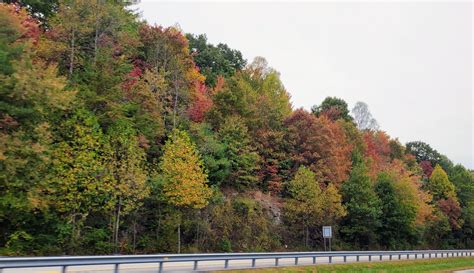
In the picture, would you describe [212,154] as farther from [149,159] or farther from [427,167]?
[427,167]

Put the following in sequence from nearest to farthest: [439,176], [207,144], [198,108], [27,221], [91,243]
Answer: [27,221]
[91,243]
[207,144]
[198,108]
[439,176]

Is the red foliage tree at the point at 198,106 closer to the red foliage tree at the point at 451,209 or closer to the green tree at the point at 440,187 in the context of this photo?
the red foliage tree at the point at 451,209

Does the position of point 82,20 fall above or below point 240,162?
above

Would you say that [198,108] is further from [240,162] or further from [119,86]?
[119,86]

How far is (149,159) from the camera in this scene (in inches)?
1481

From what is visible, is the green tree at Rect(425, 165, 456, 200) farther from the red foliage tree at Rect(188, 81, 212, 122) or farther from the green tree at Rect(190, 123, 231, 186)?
the green tree at Rect(190, 123, 231, 186)

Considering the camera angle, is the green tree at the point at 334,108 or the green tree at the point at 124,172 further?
the green tree at the point at 334,108

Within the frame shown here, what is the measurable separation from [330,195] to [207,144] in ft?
48.0

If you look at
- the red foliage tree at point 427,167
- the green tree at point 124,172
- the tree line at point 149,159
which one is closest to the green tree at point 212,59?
the tree line at point 149,159

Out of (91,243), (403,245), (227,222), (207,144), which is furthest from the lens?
(403,245)

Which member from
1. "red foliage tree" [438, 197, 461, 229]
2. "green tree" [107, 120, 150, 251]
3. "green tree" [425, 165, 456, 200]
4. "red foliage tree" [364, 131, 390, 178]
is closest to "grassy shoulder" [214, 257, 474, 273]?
"green tree" [107, 120, 150, 251]

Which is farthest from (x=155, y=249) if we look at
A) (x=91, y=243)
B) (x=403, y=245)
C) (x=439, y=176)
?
(x=439, y=176)

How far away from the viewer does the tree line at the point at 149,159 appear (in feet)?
83.1

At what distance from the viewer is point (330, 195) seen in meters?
45.8
